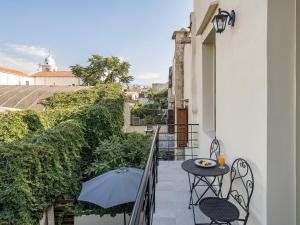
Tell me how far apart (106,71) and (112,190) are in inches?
996

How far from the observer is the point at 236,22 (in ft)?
8.59

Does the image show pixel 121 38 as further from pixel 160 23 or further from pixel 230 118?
pixel 230 118

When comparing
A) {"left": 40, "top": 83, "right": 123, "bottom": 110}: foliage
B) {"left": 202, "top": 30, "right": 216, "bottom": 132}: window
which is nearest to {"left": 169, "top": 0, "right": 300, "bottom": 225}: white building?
{"left": 202, "top": 30, "right": 216, "bottom": 132}: window

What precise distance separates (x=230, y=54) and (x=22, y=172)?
12.4ft

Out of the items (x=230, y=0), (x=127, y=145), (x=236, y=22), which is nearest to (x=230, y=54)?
(x=236, y=22)

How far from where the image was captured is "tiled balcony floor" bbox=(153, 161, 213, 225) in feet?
9.25

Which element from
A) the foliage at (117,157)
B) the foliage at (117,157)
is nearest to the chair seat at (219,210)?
the foliage at (117,157)

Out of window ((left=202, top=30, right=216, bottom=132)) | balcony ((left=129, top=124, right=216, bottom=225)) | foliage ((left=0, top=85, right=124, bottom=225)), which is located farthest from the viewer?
window ((left=202, top=30, right=216, bottom=132))

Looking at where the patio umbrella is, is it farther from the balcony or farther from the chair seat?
the chair seat

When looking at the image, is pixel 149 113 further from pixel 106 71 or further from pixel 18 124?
pixel 18 124

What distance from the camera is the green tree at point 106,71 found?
27.5 m

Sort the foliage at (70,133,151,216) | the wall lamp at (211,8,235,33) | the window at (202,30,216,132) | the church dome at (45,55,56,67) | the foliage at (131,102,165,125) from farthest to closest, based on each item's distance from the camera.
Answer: the church dome at (45,55,56,67), the foliage at (131,102,165,125), the foliage at (70,133,151,216), the window at (202,30,216,132), the wall lamp at (211,8,235,33)

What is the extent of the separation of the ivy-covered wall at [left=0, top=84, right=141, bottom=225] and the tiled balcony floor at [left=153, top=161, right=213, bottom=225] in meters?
2.14

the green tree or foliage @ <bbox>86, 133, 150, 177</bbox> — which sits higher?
the green tree
